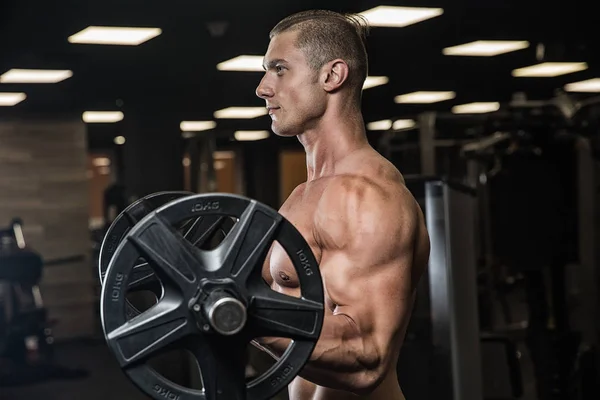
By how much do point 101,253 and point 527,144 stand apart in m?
3.38

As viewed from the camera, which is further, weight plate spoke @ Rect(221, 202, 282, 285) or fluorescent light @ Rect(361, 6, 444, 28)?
fluorescent light @ Rect(361, 6, 444, 28)

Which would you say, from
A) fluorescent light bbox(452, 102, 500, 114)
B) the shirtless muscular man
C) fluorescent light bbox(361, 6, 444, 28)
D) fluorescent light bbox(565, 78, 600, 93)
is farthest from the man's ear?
fluorescent light bbox(452, 102, 500, 114)

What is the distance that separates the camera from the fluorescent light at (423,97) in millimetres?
6348

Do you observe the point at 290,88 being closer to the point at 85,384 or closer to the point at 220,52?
the point at 220,52

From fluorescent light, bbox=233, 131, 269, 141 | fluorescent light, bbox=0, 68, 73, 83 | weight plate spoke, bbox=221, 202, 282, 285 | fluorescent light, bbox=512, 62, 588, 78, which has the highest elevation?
fluorescent light, bbox=0, 68, 73, 83

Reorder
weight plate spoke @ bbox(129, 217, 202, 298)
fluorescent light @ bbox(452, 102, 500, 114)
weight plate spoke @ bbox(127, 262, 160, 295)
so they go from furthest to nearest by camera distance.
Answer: fluorescent light @ bbox(452, 102, 500, 114) → weight plate spoke @ bbox(127, 262, 160, 295) → weight plate spoke @ bbox(129, 217, 202, 298)

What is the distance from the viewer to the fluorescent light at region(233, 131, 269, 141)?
5895 mm

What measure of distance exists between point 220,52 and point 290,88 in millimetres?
3945

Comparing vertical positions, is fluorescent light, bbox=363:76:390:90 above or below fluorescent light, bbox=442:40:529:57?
below

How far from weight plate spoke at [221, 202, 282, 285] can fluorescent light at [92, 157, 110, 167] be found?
4292 millimetres

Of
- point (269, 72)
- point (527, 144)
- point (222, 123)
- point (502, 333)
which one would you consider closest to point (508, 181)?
point (527, 144)

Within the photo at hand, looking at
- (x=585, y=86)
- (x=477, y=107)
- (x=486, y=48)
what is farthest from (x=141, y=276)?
(x=477, y=107)

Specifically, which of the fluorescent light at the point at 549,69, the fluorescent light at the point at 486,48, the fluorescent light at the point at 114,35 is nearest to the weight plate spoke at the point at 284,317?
the fluorescent light at the point at 114,35

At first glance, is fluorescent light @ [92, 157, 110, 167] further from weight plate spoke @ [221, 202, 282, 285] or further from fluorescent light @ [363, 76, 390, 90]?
weight plate spoke @ [221, 202, 282, 285]
